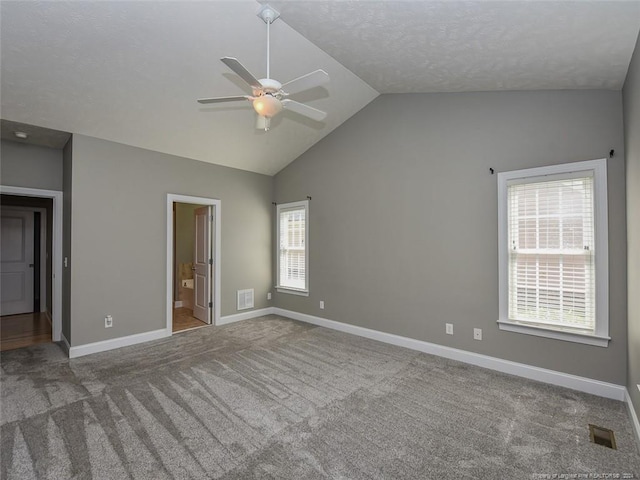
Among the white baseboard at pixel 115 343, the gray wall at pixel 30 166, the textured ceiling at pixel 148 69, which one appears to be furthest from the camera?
the gray wall at pixel 30 166

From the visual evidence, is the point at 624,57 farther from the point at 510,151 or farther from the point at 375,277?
the point at 375,277

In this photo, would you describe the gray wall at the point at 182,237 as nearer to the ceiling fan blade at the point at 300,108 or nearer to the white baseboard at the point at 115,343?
the white baseboard at the point at 115,343

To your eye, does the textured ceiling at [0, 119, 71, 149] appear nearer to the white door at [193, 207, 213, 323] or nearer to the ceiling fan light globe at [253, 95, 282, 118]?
the white door at [193, 207, 213, 323]

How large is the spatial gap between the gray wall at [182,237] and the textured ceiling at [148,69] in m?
2.62

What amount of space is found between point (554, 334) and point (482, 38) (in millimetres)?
2783

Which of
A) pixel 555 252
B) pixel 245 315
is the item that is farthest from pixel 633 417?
pixel 245 315

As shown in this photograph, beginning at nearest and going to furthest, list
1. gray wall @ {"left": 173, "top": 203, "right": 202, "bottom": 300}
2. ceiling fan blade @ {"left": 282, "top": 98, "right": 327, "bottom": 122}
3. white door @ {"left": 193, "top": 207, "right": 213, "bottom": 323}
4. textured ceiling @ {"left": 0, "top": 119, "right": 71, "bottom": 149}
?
ceiling fan blade @ {"left": 282, "top": 98, "right": 327, "bottom": 122} < textured ceiling @ {"left": 0, "top": 119, "right": 71, "bottom": 149} < white door @ {"left": 193, "top": 207, "right": 213, "bottom": 323} < gray wall @ {"left": 173, "top": 203, "right": 202, "bottom": 300}

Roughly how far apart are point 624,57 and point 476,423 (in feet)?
9.80

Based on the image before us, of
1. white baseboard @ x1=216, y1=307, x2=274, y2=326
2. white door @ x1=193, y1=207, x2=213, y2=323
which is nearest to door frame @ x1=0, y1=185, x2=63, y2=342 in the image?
white door @ x1=193, y1=207, x2=213, y2=323

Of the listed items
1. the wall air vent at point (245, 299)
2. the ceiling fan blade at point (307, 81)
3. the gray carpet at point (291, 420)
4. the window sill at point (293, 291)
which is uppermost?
the ceiling fan blade at point (307, 81)

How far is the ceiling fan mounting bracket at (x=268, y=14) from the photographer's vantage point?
2.64m

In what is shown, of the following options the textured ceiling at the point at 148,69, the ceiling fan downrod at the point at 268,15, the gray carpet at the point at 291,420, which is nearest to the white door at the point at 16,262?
the gray carpet at the point at 291,420

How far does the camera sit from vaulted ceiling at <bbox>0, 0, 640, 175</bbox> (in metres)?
2.18

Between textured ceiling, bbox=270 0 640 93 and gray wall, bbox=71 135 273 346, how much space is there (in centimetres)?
288
